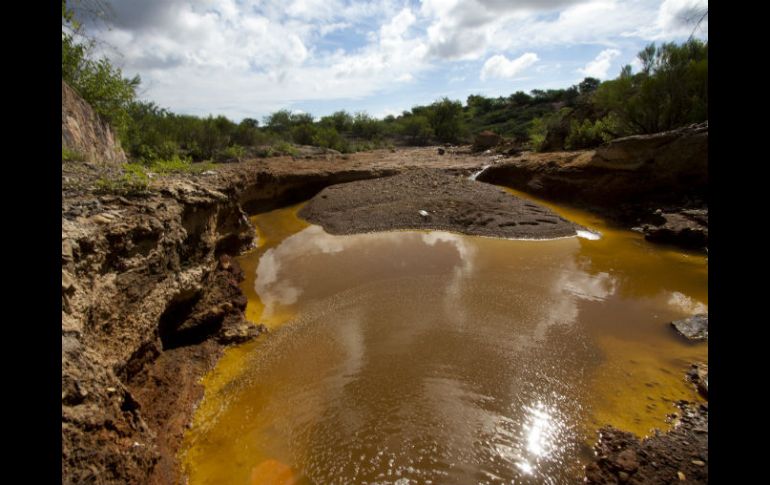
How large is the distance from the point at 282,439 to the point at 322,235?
7050mm

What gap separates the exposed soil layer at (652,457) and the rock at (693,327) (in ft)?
6.27

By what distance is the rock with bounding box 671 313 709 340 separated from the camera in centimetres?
518

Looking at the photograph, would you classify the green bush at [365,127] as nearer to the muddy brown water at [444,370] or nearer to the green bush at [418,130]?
the green bush at [418,130]

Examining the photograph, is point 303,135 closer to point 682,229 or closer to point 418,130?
point 418,130

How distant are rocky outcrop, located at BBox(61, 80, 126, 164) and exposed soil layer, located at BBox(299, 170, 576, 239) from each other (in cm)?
527

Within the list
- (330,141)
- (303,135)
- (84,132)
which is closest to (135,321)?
(84,132)

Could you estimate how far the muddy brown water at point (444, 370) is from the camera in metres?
3.46

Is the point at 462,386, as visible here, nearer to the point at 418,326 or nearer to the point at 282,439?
the point at 418,326

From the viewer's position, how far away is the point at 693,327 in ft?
17.5

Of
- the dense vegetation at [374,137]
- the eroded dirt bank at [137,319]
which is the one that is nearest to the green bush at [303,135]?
the dense vegetation at [374,137]

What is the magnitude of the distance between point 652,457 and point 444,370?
2.05 m

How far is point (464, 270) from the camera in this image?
7629 millimetres

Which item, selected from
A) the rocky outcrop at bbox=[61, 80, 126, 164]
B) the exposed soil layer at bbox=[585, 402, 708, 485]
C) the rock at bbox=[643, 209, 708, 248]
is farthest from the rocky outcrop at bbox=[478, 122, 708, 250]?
the rocky outcrop at bbox=[61, 80, 126, 164]

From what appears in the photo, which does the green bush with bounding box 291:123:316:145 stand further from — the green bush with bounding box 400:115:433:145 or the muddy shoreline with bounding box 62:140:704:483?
the muddy shoreline with bounding box 62:140:704:483
